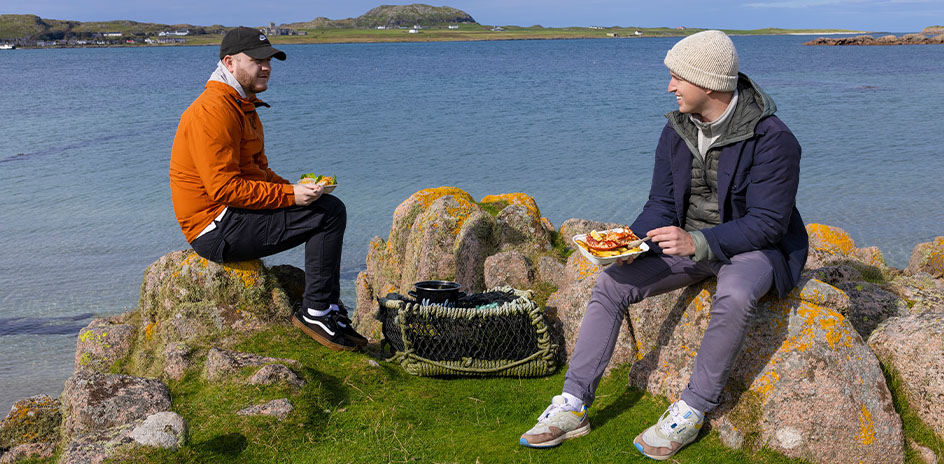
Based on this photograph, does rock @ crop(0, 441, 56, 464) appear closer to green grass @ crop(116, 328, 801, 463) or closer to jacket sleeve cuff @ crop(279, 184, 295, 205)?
green grass @ crop(116, 328, 801, 463)

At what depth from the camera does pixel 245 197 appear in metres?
7.03

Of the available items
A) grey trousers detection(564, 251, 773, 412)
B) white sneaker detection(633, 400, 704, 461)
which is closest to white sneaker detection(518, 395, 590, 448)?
grey trousers detection(564, 251, 773, 412)

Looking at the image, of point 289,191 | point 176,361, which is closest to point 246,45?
point 289,191

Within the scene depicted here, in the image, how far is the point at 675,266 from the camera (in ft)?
19.1

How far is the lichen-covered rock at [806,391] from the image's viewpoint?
17.4 feet

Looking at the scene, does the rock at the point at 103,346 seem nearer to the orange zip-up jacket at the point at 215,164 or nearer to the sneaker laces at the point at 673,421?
the orange zip-up jacket at the point at 215,164

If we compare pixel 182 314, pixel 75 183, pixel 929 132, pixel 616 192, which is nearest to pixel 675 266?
pixel 182 314

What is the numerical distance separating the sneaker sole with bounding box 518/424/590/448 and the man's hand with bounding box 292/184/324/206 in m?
3.08

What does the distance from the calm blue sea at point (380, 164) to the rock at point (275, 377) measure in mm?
6320

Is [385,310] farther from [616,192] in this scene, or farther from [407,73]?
[407,73]

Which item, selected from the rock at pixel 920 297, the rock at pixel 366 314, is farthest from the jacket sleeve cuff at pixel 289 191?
the rock at pixel 920 297

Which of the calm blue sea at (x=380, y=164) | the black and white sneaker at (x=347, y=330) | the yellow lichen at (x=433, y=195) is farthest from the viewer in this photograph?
the calm blue sea at (x=380, y=164)

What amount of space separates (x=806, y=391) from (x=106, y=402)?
5381 millimetres

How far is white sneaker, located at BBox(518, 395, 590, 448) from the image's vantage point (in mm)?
5488
